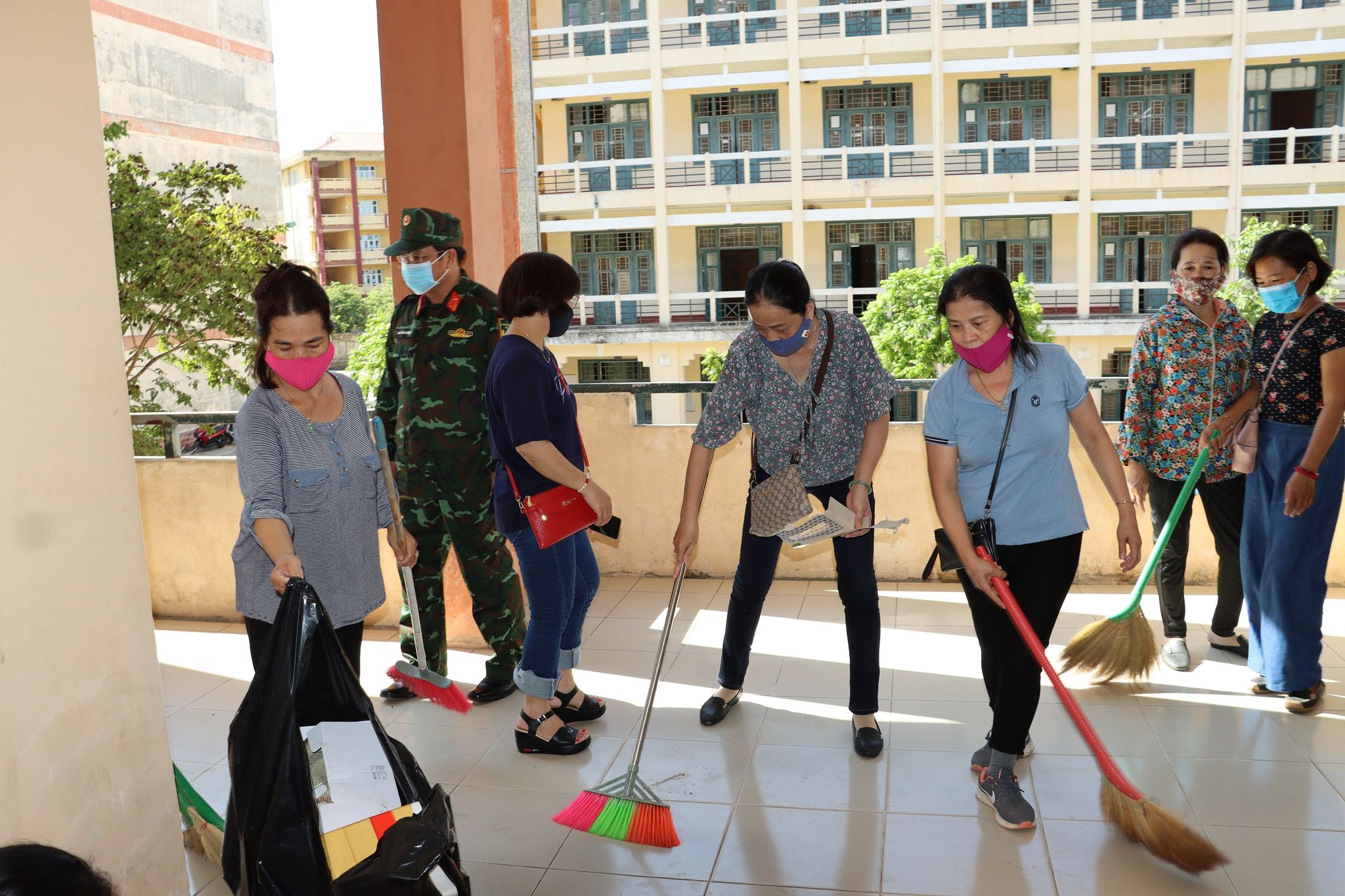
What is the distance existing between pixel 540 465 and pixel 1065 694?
59.7 inches

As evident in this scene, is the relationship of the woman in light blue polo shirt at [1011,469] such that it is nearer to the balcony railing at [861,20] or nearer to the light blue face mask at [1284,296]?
the light blue face mask at [1284,296]

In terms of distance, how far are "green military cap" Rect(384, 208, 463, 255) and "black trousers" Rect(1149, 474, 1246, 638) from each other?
2.65m

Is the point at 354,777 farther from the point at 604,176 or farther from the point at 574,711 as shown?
the point at 604,176

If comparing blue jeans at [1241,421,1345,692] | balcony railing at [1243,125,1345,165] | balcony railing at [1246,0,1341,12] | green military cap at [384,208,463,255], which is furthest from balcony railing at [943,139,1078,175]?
green military cap at [384,208,463,255]

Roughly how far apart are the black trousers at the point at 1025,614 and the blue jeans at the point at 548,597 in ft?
3.84

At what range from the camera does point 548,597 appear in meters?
3.16

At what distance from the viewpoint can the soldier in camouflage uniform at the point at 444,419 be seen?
11.5 feet

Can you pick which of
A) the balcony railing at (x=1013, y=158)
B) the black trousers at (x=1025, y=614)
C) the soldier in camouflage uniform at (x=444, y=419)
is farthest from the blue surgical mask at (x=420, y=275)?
the balcony railing at (x=1013, y=158)

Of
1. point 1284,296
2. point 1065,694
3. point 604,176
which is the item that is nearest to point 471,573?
point 1065,694

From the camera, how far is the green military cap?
3463mm

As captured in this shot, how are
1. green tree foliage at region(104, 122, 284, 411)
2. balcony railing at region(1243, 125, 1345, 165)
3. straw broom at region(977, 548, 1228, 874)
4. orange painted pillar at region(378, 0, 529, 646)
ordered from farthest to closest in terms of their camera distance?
balcony railing at region(1243, 125, 1345, 165), green tree foliage at region(104, 122, 284, 411), orange painted pillar at region(378, 0, 529, 646), straw broom at region(977, 548, 1228, 874)

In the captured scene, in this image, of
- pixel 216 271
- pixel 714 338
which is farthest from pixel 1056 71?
pixel 216 271

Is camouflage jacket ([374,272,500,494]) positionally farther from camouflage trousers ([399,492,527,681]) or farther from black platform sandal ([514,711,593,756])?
black platform sandal ([514,711,593,756])

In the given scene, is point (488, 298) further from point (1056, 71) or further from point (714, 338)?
point (1056, 71)
